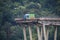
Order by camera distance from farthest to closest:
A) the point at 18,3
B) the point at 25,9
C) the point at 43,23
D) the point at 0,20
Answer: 1. the point at 18,3
2. the point at 25,9
3. the point at 0,20
4. the point at 43,23

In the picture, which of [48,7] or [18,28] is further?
[48,7]

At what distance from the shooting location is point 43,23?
1447 centimetres

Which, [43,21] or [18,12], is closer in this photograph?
[43,21]

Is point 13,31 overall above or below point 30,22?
below

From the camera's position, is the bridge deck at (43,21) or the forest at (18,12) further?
the forest at (18,12)

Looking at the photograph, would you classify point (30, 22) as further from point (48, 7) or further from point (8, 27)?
point (48, 7)

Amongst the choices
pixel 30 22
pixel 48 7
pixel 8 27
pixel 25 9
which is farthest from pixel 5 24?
pixel 30 22

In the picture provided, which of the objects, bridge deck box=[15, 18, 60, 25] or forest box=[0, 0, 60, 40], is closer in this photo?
bridge deck box=[15, 18, 60, 25]

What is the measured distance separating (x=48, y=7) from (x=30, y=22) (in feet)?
26.0

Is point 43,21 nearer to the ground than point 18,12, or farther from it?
farther from it

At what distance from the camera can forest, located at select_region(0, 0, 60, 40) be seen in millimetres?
19500

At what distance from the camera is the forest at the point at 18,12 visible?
64.0 ft

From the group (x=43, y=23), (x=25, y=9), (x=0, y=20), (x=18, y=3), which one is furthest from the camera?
(x=18, y=3)

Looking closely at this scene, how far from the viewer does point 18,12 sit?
875 inches
